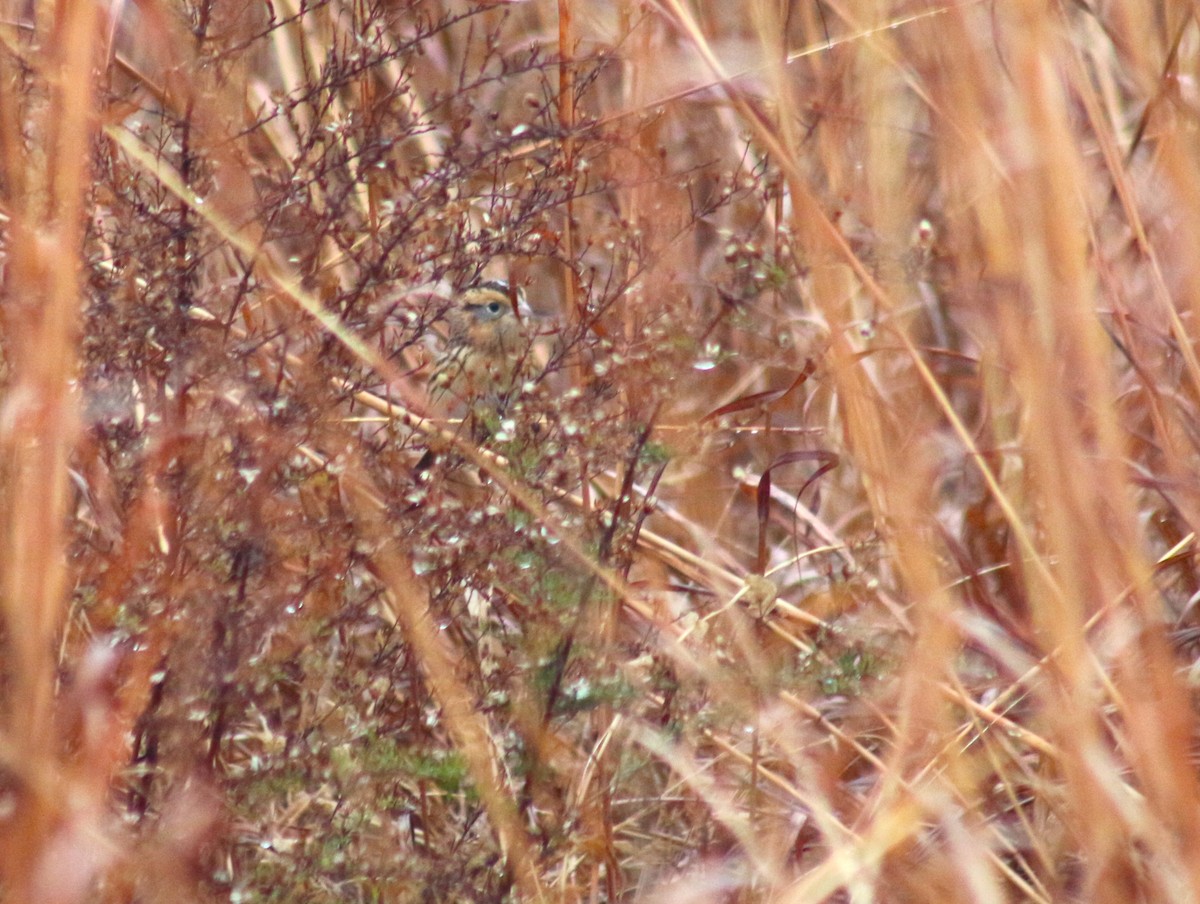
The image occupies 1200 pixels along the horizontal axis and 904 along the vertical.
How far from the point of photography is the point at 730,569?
6.25 feet

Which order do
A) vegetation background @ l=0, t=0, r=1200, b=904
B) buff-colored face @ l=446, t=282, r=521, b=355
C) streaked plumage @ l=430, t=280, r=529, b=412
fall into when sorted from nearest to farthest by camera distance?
vegetation background @ l=0, t=0, r=1200, b=904 < streaked plumage @ l=430, t=280, r=529, b=412 < buff-colored face @ l=446, t=282, r=521, b=355

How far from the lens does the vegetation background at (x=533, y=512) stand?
3.26 feet

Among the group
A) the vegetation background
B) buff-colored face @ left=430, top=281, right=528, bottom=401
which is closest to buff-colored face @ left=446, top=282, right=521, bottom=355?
buff-colored face @ left=430, top=281, right=528, bottom=401

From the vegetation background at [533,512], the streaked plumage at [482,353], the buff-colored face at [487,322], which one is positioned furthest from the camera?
the buff-colored face at [487,322]

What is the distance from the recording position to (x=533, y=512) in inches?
57.9

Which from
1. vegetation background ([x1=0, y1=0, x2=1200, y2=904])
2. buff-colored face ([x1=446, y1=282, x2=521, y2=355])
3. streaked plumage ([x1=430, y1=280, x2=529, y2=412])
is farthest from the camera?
buff-colored face ([x1=446, y1=282, x2=521, y2=355])

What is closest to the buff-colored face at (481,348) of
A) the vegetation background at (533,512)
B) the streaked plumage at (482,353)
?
the streaked plumage at (482,353)

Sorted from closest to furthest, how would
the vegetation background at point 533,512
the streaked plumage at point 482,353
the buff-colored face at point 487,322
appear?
the vegetation background at point 533,512, the streaked plumage at point 482,353, the buff-colored face at point 487,322

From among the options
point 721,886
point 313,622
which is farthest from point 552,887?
point 313,622

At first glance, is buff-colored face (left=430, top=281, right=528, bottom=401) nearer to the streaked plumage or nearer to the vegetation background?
the streaked plumage

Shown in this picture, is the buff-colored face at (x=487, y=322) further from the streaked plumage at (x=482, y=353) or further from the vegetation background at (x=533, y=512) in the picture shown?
the vegetation background at (x=533, y=512)

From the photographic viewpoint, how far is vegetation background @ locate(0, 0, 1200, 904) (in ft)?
3.26

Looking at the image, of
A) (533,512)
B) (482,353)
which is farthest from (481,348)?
(533,512)

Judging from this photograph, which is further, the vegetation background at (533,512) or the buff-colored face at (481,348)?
the buff-colored face at (481,348)
